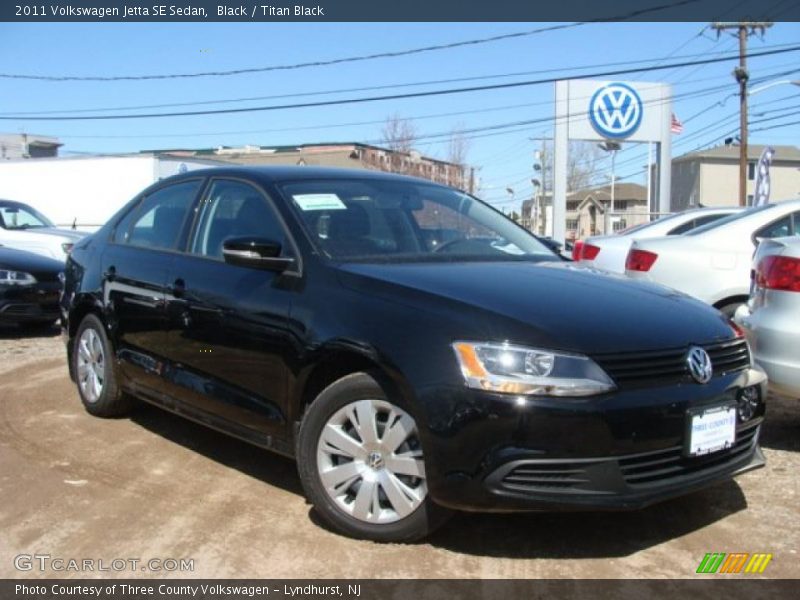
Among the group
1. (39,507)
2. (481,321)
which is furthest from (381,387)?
(39,507)

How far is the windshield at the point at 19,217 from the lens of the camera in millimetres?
12430

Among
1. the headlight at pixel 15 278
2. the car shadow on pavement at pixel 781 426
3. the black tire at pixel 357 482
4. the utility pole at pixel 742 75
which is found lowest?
the car shadow on pavement at pixel 781 426

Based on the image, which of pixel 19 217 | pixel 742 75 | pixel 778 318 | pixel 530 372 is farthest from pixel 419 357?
pixel 742 75

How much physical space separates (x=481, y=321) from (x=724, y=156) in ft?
206

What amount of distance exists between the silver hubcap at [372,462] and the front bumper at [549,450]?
15cm

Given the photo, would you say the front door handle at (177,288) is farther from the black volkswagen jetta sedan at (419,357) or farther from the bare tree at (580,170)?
the bare tree at (580,170)

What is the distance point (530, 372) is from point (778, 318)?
2.22m

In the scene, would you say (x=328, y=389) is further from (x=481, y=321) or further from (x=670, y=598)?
(x=670, y=598)

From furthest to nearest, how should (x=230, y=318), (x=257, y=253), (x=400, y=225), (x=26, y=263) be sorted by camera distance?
(x=26, y=263) < (x=400, y=225) < (x=230, y=318) < (x=257, y=253)

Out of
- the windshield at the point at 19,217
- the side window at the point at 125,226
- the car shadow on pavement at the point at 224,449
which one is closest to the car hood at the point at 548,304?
the car shadow on pavement at the point at 224,449

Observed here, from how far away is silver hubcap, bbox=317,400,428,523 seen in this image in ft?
10.6

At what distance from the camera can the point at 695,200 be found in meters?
60.1

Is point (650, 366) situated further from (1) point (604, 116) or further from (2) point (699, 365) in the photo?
(1) point (604, 116)

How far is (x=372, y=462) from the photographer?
131 inches
